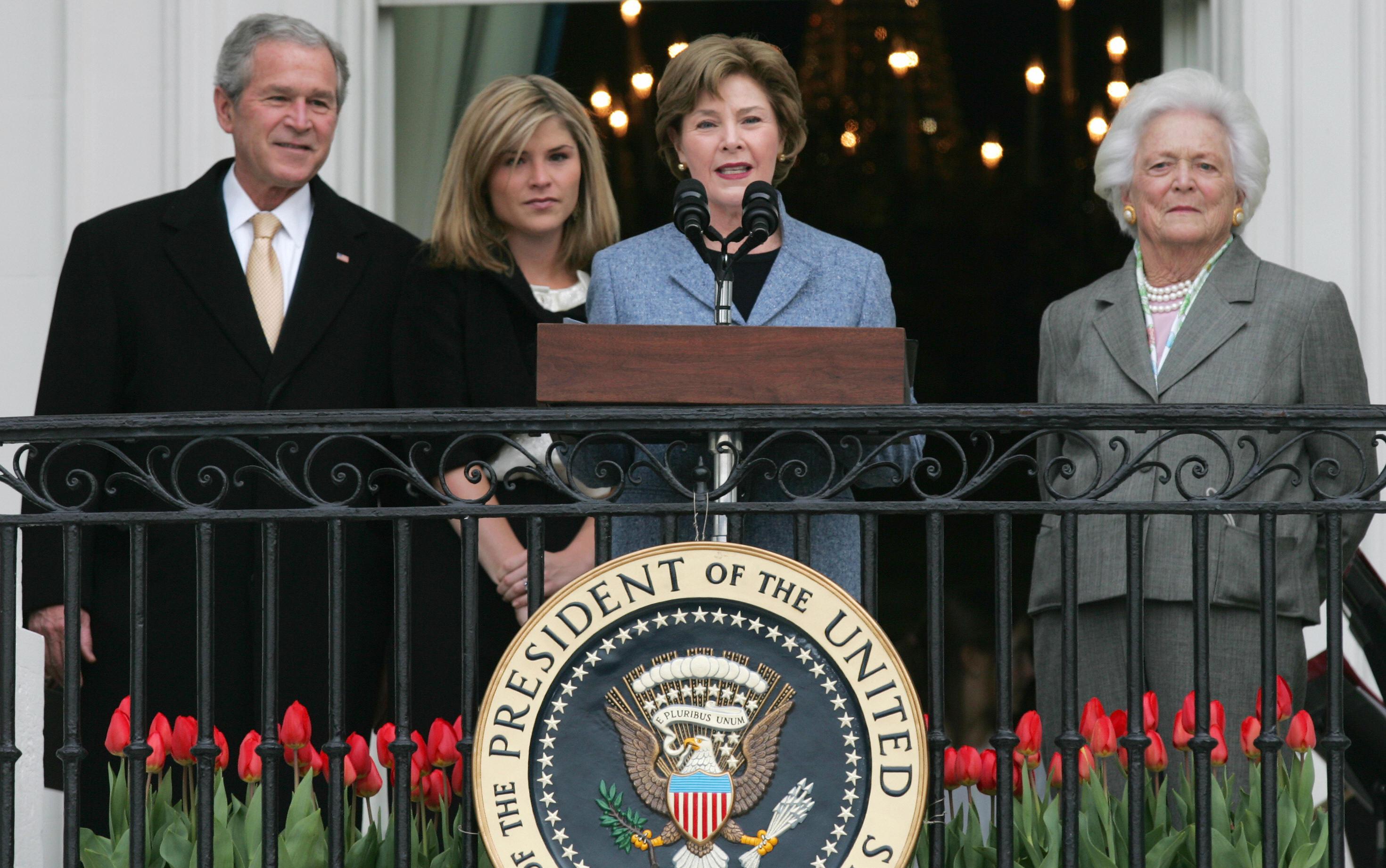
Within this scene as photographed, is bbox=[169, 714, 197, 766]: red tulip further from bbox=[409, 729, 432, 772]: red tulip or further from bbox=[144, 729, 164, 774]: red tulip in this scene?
bbox=[409, 729, 432, 772]: red tulip

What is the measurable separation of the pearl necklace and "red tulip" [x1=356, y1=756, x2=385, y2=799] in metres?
1.80

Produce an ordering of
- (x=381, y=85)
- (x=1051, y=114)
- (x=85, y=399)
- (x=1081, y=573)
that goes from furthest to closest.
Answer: (x=1051, y=114)
(x=381, y=85)
(x=85, y=399)
(x=1081, y=573)

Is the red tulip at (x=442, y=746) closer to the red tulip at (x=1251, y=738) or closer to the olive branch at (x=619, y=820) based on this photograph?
the olive branch at (x=619, y=820)

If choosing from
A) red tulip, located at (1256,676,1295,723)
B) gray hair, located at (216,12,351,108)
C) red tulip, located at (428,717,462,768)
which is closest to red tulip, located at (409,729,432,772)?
red tulip, located at (428,717,462,768)

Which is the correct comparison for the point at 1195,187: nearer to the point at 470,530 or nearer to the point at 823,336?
the point at 823,336

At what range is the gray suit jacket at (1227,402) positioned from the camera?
3475 millimetres

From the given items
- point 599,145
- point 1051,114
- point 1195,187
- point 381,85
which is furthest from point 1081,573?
point 1051,114

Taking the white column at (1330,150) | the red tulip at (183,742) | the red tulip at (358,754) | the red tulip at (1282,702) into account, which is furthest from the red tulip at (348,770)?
the white column at (1330,150)

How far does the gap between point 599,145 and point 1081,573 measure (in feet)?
4.68

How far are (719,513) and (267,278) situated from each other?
147 centimetres

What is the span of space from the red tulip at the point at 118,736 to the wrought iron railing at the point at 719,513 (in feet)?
0.22

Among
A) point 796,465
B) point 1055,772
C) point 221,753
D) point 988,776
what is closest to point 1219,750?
point 1055,772

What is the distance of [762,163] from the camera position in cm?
361

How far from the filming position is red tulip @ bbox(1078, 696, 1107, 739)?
3.15m
